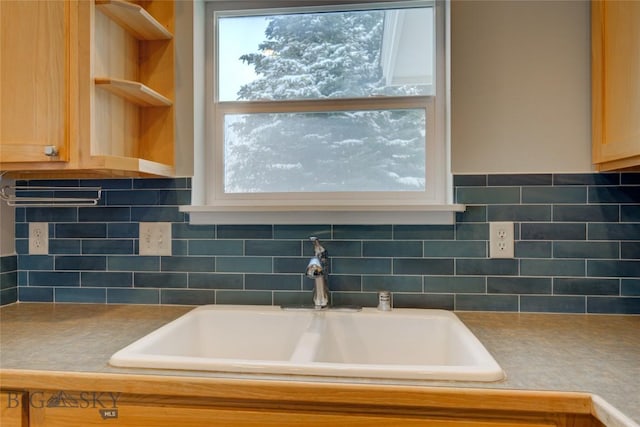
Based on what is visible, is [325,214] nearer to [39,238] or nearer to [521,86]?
A: [521,86]

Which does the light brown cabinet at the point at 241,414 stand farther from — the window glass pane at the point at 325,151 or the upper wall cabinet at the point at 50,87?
the window glass pane at the point at 325,151

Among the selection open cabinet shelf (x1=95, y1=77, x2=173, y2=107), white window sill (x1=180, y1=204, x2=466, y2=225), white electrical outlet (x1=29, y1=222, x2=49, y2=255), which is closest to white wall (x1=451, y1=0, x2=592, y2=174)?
white window sill (x1=180, y1=204, x2=466, y2=225)

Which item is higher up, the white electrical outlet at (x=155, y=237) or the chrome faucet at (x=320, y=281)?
the white electrical outlet at (x=155, y=237)

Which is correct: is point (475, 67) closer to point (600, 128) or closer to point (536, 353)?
point (600, 128)

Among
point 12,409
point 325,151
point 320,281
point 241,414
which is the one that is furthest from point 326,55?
point 12,409

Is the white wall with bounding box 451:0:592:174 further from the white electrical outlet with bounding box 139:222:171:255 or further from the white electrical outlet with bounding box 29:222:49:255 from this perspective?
the white electrical outlet with bounding box 29:222:49:255

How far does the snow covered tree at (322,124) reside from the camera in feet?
5.11

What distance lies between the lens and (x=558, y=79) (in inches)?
54.6

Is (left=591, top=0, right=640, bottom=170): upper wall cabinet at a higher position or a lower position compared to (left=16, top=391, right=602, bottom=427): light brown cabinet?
higher

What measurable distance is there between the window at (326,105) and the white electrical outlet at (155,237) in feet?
0.68

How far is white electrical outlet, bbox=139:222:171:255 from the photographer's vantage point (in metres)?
1.51

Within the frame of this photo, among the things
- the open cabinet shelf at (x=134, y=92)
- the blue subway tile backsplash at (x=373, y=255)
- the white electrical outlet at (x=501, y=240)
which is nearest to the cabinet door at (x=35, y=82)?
the open cabinet shelf at (x=134, y=92)

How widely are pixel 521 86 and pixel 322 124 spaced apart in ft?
2.34

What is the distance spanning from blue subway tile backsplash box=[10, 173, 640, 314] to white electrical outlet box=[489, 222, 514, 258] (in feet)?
0.07
